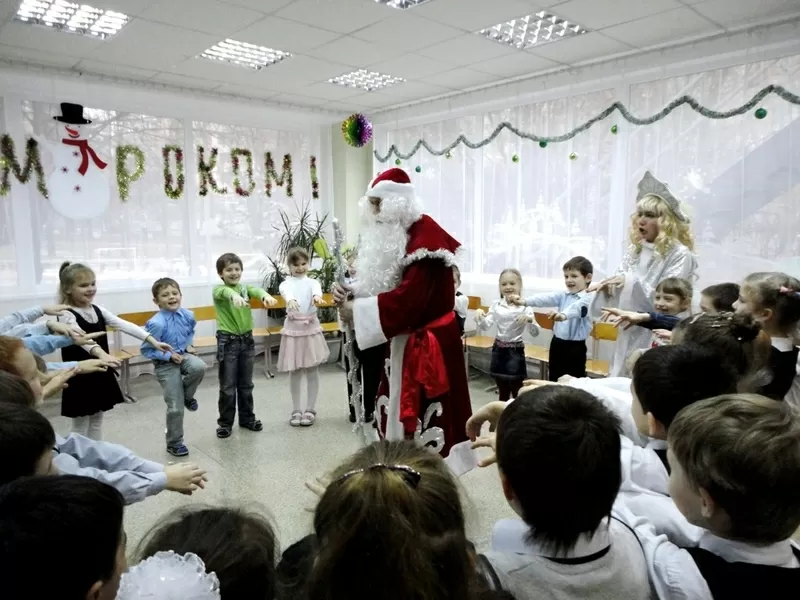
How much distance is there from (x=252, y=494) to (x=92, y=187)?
140 inches

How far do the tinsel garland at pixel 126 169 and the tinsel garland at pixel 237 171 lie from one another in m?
0.94

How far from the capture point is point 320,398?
15.0 ft

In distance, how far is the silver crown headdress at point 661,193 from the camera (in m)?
3.03

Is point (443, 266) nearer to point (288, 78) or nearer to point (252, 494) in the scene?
point (252, 494)

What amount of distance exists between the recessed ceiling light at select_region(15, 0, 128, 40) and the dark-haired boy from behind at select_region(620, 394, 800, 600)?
3.89m

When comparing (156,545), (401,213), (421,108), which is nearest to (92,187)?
(421,108)

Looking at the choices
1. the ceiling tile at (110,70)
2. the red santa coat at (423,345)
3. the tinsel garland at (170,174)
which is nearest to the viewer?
the red santa coat at (423,345)

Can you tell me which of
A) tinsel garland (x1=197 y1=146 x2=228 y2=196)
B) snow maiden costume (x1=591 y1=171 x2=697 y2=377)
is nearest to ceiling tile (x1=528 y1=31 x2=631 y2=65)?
snow maiden costume (x1=591 y1=171 x2=697 y2=377)

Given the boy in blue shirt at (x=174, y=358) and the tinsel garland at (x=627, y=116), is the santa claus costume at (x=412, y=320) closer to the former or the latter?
the boy in blue shirt at (x=174, y=358)

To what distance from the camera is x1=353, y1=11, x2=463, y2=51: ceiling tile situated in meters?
3.52

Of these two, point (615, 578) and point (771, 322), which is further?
point (771, 322)

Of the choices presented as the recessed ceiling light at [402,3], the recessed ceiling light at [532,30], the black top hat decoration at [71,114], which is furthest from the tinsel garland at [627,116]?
the black top hat decoration at [71,114]

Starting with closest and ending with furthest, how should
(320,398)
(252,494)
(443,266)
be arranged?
(443,266), (252,494), (320,398)

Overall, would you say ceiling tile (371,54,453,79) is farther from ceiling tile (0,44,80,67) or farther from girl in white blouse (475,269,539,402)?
ceiling tile (0,44,80,67)
